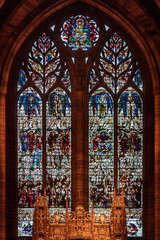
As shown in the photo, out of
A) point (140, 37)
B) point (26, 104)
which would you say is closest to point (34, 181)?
point (26, 104)

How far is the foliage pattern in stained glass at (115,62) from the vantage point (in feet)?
91.5

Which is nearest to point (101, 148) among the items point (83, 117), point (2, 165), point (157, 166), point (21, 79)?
point (83, 117)

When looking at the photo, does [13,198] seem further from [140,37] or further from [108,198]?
[140,37]

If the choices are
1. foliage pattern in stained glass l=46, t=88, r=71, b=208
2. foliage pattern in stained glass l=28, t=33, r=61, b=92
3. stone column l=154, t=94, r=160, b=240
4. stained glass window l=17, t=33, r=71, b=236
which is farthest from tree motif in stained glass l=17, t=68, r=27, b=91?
stone column l=154, t=94, r=160, b=240

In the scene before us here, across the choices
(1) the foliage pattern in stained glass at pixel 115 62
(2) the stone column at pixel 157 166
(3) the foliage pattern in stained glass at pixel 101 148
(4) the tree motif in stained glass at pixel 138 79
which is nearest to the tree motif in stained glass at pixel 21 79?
(3) the foliage pattern in stained glass at pixel 101 148

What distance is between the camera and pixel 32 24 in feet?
89.0

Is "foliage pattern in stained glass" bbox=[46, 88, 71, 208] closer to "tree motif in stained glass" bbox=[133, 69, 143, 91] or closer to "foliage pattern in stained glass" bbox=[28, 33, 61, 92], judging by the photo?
"foliage pattern in stained glass" bbox=[28, 33, 61, 92]

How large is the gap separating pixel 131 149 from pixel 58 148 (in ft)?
8.14

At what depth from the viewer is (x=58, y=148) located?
89.8 feet

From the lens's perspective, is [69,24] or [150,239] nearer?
[150,239]

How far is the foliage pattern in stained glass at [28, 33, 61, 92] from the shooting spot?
91.7 ft

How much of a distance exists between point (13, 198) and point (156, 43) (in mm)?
6992

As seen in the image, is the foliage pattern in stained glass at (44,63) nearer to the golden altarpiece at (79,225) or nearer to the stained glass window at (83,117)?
the stained glass window at (83,117)

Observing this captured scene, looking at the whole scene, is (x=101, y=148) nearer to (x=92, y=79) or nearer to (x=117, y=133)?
(x=117, y=133)
